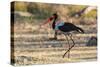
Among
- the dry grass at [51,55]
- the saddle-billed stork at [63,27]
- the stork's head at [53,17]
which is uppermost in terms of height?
the stork's head at [53,17]

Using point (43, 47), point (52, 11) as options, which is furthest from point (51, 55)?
point (52, 11)

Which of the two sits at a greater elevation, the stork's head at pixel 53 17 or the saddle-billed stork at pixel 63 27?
the stork's head at pixel 53 17

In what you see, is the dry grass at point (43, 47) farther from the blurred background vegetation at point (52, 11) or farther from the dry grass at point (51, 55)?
the blurred background vegetation at point (52, 11)

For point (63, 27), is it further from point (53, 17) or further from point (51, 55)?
point (51, 55)

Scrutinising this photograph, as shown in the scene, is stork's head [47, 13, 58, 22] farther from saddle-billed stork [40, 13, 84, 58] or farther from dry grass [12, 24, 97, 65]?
dry grass [12, 24, 97, 65]

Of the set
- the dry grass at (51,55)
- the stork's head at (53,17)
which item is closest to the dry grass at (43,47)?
the dry grass at (51,55)

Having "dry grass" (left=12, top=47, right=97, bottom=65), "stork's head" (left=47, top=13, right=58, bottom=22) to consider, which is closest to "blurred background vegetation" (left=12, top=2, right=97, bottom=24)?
"stork's head" (left=47, top=13, right=58, bottom=22)

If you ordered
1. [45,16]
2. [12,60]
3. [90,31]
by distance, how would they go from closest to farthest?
[12,60]
[45,16]
[90,31]

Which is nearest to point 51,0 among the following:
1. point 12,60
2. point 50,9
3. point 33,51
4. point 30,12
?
point 50,9

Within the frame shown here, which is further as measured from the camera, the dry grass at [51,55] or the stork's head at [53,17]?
the stork's head at [53,17]

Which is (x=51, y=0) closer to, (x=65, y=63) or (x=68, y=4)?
(x=68, y=4)

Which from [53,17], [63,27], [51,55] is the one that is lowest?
[51,55]
